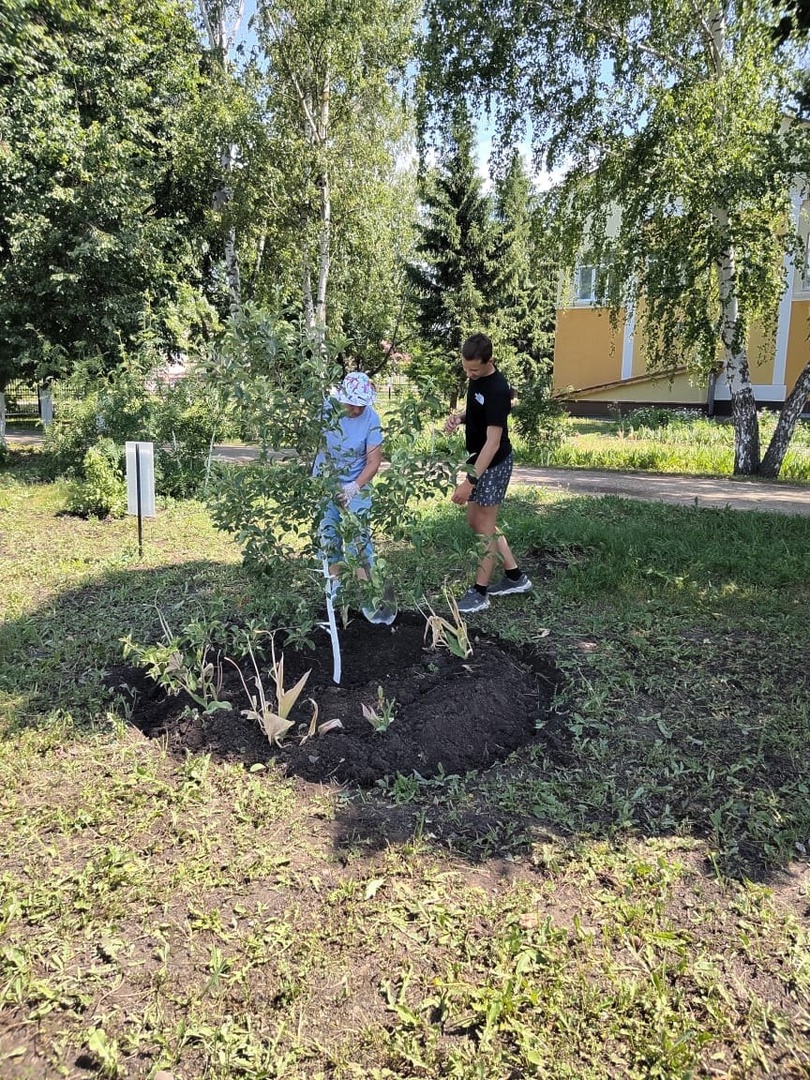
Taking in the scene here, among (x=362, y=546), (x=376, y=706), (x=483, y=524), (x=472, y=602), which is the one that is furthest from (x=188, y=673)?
(x=483, y=524)

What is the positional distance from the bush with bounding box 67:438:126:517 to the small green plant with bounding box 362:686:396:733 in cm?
569

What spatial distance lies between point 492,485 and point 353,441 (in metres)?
1.10

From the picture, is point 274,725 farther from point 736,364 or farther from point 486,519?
point 736,364

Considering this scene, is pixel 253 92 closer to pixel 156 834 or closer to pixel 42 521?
pixel 42 521

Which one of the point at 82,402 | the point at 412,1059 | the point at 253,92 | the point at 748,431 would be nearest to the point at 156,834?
the point at 412,1059

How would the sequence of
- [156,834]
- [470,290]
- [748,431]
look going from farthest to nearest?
[470,290] → [748,431] → [156,834]

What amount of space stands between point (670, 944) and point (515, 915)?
17.6 inches

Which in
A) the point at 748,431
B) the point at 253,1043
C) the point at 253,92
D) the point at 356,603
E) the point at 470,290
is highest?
the point at 253,92

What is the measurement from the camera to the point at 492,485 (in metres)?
4.56

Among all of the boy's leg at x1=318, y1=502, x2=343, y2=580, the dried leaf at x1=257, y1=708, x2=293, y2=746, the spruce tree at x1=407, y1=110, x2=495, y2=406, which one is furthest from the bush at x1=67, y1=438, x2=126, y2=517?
the spruce tree at x1=407, y1=110, x2=495, y2=406

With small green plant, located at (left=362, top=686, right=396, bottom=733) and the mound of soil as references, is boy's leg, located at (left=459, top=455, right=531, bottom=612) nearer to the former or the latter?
the mound of soil

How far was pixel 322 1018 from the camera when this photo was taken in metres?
1.88

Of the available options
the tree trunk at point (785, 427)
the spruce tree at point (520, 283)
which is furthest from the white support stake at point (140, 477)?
the tree trunk at point (785, 427)

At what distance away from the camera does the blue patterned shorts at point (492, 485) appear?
14.9 ft
